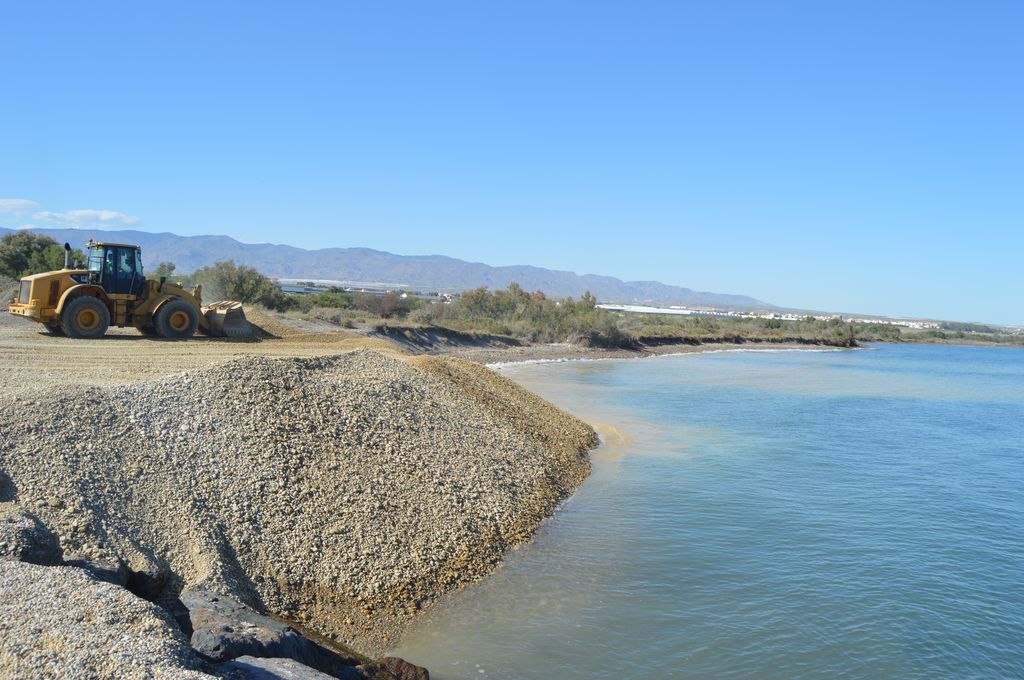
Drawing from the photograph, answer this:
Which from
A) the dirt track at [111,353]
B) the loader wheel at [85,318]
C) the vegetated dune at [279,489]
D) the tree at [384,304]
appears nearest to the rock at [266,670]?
the vegetated dune at [279,489]

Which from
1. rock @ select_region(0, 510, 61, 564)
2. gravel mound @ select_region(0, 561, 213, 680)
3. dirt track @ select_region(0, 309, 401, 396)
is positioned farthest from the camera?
dirt track @ select_region(0, 309, 401, 396)

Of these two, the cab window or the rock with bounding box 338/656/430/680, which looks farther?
the cab window

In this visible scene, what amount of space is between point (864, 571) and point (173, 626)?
372 inches

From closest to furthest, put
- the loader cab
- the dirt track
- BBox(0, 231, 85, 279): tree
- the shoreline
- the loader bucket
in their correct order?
1. the dirt track
2. the loader cab
3. the loader bucket
4. BBox(0, 231, 85, 279): tree
5. the shoreline

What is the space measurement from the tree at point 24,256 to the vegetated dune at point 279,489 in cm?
2592

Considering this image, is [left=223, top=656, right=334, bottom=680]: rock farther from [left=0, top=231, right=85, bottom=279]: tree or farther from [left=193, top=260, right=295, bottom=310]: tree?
[left=193, top=260, right=295, bottom=310]: tree

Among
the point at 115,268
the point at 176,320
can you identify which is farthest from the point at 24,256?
the point at 176,320

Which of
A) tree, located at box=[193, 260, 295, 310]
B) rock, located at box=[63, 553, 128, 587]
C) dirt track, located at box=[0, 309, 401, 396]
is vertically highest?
tree, located at box=[193, 260, 295, 310]

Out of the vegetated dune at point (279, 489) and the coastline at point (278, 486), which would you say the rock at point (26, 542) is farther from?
the vegetated dune at point (279, 489)

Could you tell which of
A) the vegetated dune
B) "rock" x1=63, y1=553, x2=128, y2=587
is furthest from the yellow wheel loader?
"rock" x1=63, y1=553, x2=128, y2=587

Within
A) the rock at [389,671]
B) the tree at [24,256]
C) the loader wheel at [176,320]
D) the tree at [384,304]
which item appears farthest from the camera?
the tree at [384,304]

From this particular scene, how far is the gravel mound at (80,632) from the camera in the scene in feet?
16.1

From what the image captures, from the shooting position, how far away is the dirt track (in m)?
12.6

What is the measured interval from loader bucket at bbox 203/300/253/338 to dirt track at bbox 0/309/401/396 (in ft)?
1.59
